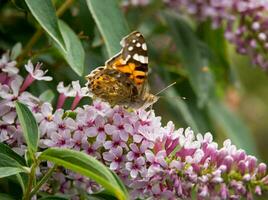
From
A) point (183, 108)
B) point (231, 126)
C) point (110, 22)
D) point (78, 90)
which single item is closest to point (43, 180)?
point (78, 90)

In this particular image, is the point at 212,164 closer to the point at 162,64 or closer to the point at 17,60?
the point at 17,60

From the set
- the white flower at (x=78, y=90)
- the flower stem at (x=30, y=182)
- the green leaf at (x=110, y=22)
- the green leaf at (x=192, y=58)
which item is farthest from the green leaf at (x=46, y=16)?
the green leaf at (x=192, y=58)

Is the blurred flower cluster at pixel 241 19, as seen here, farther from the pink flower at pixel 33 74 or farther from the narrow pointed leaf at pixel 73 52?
the pink flower at pixel 33 74

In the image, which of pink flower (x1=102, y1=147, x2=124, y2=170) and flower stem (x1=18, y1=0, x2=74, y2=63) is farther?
flower stem (x1=18, y1=0, x2=74, y2=63)

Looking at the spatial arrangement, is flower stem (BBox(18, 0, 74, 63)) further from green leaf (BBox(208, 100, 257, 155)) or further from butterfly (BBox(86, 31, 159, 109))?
green leaf (BBox(208, 100, 257, 155))

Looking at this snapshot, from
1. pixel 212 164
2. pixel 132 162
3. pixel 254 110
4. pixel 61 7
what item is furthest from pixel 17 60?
pixel 254 110

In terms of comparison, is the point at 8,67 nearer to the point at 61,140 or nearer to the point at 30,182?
the point at 61,140

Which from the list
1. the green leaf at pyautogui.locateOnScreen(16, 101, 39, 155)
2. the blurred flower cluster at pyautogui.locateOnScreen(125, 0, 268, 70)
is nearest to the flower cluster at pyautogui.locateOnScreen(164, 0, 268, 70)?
the blurred flower cluster at pyautogui.locateOnScreen(125, 0, 268, 70)
